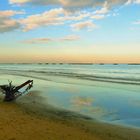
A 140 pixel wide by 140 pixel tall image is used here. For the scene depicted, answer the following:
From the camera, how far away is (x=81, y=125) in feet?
37.5

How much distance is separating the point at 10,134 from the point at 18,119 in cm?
237

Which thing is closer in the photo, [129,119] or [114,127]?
[114,127]

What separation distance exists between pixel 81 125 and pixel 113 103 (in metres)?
7.03

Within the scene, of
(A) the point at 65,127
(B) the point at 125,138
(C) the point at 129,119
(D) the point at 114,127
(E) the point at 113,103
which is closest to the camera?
(B) the point at 125,138

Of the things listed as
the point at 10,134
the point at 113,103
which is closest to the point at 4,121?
the point at 10,134

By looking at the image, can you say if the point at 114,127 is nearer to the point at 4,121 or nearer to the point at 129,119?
the point at 129,119

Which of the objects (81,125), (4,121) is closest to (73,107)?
(81,125)

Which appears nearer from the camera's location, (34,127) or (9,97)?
(34,127)

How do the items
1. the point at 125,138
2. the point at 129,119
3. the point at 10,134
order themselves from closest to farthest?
the point at 10,134
the point at 125,138
the point at 129,119

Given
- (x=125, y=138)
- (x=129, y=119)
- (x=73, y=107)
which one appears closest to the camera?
(x=125, y=138)

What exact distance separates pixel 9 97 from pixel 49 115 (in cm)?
463

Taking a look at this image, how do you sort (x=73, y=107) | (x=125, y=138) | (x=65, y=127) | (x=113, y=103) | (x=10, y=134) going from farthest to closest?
(x=113, y=103) < (x=73, y=107) < (x=65, y=127) < (x=125, y=138) < (x=10, y=134)

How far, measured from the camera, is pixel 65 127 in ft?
34.5

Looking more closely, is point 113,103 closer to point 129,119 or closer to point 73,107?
point 73,107
